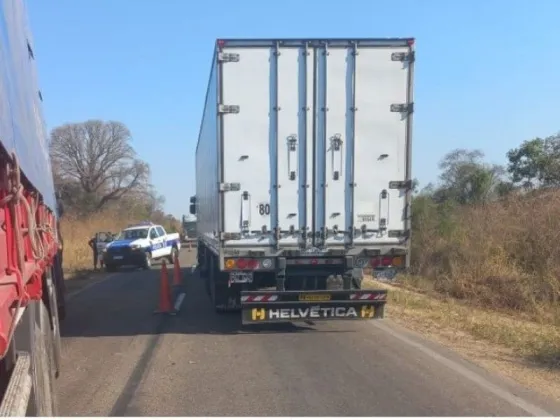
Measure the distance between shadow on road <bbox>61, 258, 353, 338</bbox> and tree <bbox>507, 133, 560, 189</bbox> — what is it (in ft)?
77.9

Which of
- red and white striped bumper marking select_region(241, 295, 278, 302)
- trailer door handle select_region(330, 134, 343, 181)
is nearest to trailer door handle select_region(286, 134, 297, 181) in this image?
trailer door handle select_region(330, 134, 343, 181)

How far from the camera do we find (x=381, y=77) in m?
9.62

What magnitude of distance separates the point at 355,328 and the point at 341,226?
1.77 m

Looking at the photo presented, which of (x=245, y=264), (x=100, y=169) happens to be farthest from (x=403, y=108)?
(x=100, y=169)

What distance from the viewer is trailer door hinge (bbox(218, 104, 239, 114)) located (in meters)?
9.34

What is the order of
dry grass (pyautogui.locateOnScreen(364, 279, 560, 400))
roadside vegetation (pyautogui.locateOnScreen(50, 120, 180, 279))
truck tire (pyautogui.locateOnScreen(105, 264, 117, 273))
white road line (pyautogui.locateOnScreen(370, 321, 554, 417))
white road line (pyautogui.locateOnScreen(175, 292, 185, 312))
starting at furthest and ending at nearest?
roadside vegetation (pyautogui.locateOnScreen(50, 120, 180, 279))
truck tire (pyautogui.locateOnScreen(105, 264, 117, 273))
white road line (pyautogui.locateOnScreen(175, 292, 185, 312))
dry grass (pyautogui.locateOnScreen(364, 279, 560, 400))
white road line (pyautogui.locateOnScreen(370, 321, 554, 417))

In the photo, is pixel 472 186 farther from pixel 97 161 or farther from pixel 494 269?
pixel 97 161

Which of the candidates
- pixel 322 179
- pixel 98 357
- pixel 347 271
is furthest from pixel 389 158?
pixel 98 357

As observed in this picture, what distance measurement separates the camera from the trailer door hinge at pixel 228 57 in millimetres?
9281

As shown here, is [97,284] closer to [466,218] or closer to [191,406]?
[466,218]

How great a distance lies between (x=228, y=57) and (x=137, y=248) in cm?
1879

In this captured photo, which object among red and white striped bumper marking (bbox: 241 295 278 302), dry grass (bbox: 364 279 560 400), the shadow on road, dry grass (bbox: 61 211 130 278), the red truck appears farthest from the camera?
dry grass (bbox: 61 211 130 278)

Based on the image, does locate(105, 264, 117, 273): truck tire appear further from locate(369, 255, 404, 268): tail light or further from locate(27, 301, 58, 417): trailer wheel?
locate(27, 301, 58, 417): trailer wheel

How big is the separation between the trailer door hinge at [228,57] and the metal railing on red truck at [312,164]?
0.17 ft
